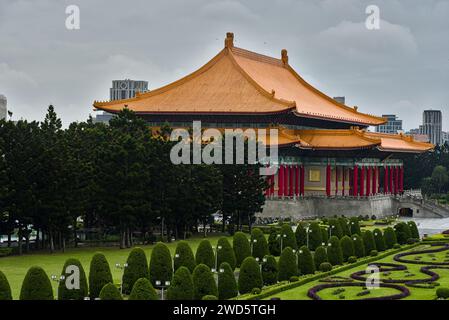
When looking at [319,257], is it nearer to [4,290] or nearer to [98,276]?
[98,276]

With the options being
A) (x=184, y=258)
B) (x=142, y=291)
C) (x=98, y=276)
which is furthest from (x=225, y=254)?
(x=142, y=291)

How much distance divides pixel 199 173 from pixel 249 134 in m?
18.1

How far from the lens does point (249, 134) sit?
88.9m

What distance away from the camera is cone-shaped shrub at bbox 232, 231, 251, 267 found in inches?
2159

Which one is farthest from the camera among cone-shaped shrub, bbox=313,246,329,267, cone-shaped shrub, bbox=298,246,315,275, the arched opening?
the arched opening

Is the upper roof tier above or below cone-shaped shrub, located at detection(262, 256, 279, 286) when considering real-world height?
above

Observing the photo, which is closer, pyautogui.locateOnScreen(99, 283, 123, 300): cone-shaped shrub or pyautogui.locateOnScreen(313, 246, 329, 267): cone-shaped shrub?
pyautogui.locateOnScreen(99, 283, 123, 300): cone-shaped shrub

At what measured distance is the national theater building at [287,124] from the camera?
307ft

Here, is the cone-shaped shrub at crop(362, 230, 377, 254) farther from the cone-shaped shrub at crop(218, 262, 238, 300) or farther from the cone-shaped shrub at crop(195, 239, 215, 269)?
the cone-shaped shrub at crop(218, 262, 238, 300)

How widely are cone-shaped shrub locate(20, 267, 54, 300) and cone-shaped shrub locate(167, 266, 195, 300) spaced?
5181 millimetres

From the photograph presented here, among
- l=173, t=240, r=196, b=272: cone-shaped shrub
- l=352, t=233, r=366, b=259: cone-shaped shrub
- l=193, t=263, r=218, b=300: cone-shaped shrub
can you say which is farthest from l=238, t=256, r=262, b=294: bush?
l=352, t=233, r=366, b=259: cone-shaped shrub

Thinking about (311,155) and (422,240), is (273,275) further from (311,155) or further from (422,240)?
(311,155)

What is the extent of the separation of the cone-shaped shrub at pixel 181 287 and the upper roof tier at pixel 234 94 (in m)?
52.2

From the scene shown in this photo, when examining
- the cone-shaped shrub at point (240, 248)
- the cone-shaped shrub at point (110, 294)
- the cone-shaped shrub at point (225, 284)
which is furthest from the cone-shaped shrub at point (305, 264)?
the cone-shaped shrub at point (110, 294)
